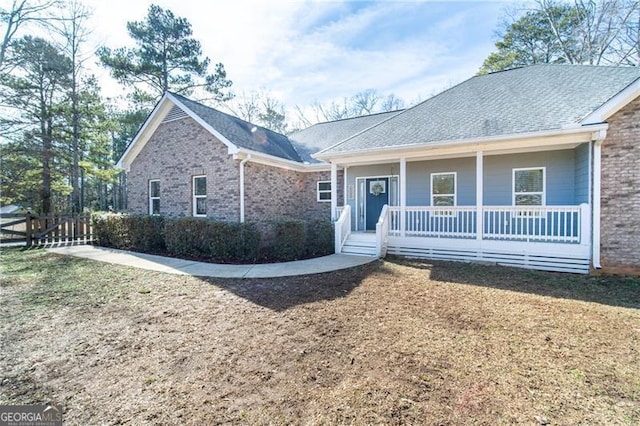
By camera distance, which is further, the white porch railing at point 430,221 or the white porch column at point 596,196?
the white porch railing at point 430,221

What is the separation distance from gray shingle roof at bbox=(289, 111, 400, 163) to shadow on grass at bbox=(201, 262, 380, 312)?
8.11m

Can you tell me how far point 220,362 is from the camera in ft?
11.1

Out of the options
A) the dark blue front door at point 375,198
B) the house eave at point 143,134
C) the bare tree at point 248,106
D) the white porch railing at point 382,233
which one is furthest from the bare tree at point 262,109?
the white porch railing at point 382,233

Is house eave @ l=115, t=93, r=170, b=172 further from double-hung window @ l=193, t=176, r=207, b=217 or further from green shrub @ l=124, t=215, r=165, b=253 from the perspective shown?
green shrub @ l=124, t=215, r=165, b=253

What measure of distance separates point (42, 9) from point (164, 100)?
1239cm

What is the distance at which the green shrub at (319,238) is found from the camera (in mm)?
9773

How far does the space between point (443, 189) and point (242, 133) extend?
8.35 m

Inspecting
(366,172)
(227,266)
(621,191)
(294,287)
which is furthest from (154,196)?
(621,191)

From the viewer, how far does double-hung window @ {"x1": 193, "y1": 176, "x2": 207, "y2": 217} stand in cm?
1203

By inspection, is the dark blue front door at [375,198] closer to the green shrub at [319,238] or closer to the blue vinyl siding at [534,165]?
the green shrub at [319,238]

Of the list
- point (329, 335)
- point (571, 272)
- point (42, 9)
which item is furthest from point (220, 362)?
point (42, 9)

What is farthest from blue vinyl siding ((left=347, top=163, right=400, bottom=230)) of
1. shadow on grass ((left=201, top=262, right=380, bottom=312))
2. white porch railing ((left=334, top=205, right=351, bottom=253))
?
shadow on grass ((left=201, top=262, right=380, bottom=312))

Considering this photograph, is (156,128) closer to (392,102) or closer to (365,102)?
(365,102)

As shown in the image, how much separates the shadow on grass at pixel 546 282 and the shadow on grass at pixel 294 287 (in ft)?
6.97
